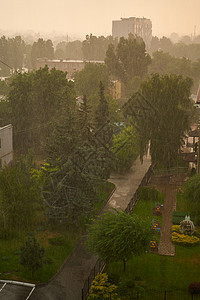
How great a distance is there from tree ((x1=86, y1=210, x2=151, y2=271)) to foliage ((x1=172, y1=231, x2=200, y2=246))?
5470 millimetres

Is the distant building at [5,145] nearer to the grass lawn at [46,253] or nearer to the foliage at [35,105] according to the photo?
the foliage at [35,105]

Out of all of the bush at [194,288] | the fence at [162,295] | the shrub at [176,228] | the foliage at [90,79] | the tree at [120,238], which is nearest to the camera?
the fence at [162,295]

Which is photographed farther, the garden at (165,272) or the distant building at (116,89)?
the distant building at (116,89)

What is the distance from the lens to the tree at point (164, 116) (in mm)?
39656

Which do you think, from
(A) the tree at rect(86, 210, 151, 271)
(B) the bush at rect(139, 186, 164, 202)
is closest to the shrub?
(B) the bush at rect(139, 186, 164, 202)

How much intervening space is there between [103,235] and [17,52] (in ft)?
384

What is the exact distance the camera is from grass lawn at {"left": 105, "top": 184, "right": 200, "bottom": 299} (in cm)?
2080

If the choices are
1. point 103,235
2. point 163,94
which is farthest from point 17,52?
point 103,235

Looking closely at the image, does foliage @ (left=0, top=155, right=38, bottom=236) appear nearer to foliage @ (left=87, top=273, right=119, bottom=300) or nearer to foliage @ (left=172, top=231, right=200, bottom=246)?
foliage @ (left=87, top=273, right=119, bottom=300)

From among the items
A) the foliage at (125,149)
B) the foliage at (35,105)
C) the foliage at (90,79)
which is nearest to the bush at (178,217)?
the foliage at (125,149)

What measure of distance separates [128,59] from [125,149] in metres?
43.6

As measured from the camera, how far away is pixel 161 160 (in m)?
41.0

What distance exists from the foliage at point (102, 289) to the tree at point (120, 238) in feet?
3.94

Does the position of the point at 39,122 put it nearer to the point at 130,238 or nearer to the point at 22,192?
the point at 22,192
